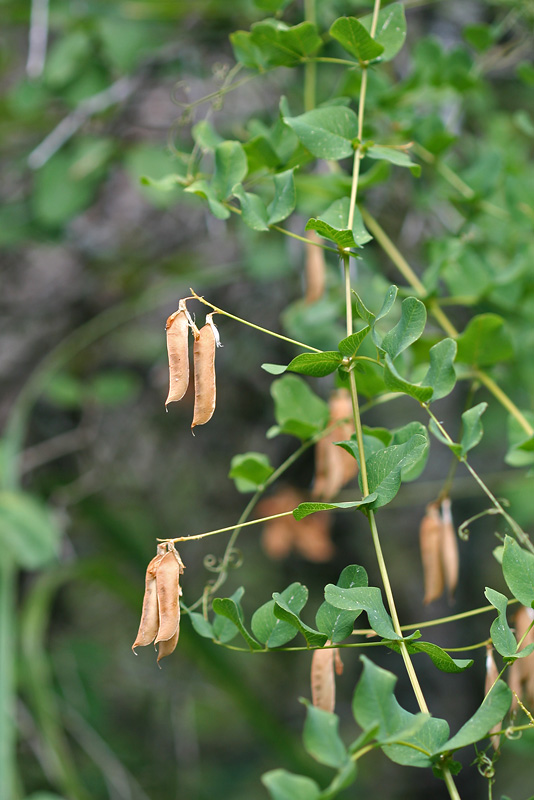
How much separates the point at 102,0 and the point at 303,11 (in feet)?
0.91

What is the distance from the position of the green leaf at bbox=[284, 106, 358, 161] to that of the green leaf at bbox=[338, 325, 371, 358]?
0.13 metres

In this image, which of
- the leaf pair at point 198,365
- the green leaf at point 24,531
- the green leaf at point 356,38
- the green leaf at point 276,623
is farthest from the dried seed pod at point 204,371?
the green leaf at point 24,531

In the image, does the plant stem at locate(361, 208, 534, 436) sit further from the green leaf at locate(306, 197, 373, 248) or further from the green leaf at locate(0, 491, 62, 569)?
the green leaf at locate(0, 491, 62, 569)

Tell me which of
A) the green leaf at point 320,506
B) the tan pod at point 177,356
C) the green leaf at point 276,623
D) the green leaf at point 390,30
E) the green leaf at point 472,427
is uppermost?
the green leaf at point 390,30

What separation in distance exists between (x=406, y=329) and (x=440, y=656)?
157 mm

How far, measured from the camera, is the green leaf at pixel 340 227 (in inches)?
13.9

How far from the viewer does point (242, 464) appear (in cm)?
47

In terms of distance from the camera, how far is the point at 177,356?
340mm

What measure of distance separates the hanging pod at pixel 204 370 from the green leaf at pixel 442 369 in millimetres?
119

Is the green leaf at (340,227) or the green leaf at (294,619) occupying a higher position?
the green leaf at (340,227)

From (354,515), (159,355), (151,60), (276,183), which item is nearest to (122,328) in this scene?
(159,355)

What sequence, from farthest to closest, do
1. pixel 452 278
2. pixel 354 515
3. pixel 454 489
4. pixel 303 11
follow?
pixel 354 515
pixel 454 489
pixel 303 11
pixel 452 278

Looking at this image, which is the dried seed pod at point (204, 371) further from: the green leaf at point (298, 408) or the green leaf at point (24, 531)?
the green leaf at point (24, 531)

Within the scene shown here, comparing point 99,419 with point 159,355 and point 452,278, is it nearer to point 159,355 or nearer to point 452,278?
point 159,355
